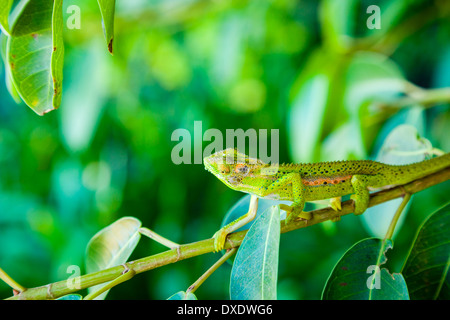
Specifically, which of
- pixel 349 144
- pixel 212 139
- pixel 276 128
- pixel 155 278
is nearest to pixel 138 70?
pixel 212 139

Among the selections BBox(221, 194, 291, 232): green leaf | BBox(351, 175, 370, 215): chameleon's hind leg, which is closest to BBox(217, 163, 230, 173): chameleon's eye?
BBox(221, 194, 291, 232): green leaf

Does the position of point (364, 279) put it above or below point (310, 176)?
below

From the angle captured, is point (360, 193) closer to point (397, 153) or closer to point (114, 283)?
point (397, 153)

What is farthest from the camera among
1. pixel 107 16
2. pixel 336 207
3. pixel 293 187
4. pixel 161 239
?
pixel 293 187

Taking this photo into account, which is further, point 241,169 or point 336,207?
point 241,169

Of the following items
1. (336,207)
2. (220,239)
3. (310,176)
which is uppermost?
(310,176)

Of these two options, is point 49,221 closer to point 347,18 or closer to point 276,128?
point 276,128

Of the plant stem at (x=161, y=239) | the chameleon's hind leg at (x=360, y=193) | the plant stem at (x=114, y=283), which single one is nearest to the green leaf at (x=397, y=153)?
the chameleon's hind leg at (x=360, y=193)

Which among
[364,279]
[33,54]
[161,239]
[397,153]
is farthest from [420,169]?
[33,54]
